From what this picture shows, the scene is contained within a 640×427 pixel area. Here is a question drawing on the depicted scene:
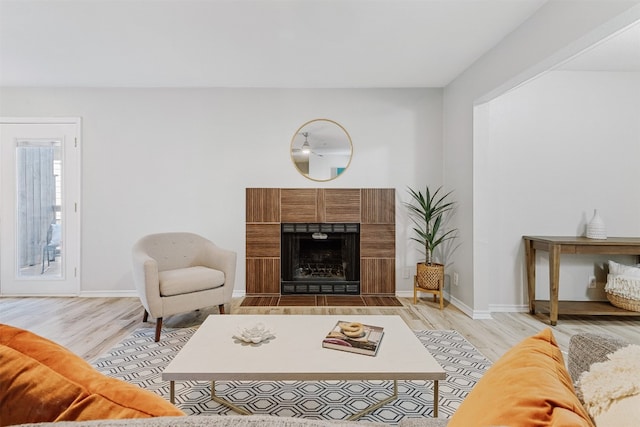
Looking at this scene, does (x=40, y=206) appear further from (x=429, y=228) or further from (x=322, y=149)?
(x=429, y=228)

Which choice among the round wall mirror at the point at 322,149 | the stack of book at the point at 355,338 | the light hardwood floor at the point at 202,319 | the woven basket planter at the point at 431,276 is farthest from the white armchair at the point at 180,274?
the woven basket planter at the point at 431,276

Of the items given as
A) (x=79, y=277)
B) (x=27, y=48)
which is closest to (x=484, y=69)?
(x=27, y=48)

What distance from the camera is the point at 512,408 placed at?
0.56 metres

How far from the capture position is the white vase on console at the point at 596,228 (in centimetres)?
335

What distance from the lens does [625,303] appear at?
10.6 feet

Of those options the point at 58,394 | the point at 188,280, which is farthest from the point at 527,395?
the point at 188,280

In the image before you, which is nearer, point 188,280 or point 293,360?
point 293,360

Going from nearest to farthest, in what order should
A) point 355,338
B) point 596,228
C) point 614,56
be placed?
point 355,338 < point 614,56 < point 596,228

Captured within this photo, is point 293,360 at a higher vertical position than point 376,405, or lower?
higher

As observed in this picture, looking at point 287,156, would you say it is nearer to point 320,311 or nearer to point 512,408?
point 320,311

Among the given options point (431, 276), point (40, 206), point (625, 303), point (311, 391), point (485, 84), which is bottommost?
point (311, 391)

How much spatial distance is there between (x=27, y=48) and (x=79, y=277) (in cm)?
255

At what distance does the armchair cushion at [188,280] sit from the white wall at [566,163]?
9.24ft

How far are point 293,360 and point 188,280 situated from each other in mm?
1800
